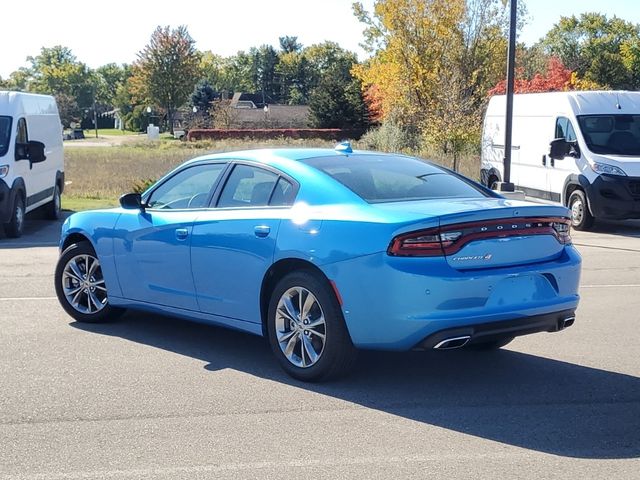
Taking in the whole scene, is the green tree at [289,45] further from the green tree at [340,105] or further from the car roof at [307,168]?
the car roof at [307,168]

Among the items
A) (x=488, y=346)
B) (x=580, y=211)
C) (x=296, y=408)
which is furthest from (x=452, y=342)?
(x=580, y=211)

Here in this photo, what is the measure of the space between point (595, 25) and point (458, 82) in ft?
275

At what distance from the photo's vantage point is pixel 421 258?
18.4 ft

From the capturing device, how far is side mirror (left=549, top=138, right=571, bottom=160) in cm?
1689

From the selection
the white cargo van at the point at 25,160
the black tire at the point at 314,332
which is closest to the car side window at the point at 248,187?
the black tire at the point at 314,332

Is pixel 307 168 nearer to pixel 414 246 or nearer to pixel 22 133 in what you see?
pixel 414 246

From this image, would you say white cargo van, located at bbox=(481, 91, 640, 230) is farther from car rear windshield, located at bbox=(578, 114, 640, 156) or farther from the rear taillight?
the rear taillight

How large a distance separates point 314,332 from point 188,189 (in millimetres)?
1922

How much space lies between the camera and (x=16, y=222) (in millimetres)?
15312

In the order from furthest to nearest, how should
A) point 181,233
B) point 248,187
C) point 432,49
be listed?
point 432,49 → point 181,233 → point 248,187

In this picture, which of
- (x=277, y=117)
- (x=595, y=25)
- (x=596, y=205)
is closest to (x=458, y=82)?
(x=596, y=205)

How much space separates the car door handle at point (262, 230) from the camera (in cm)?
630

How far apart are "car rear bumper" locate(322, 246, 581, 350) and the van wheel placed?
432 inches

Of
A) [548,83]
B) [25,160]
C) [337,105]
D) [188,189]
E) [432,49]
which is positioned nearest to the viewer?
[188,189]
